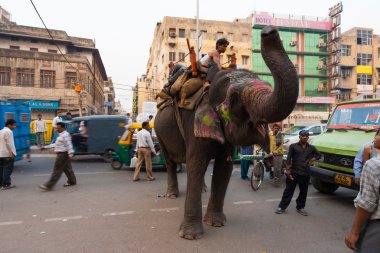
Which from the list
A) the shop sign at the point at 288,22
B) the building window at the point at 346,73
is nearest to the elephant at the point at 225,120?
the shop sign at the point at 288,22

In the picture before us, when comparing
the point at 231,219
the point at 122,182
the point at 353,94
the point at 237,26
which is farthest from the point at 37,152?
the point at 353,94

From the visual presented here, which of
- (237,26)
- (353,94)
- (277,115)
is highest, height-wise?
(237,26)

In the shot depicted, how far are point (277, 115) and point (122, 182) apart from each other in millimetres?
6599

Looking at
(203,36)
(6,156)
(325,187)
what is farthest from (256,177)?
(203,36)

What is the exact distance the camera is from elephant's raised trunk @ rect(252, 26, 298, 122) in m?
2.50

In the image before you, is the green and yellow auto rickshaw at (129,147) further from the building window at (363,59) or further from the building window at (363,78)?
the building window at (363,59)

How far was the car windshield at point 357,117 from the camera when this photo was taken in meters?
6.24

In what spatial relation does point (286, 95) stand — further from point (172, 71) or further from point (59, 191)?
point (59, 191)

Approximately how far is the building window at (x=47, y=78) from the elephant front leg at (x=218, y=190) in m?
27.2

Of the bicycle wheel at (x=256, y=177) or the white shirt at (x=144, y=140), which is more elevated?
the white shirt at (x=144, y=140)

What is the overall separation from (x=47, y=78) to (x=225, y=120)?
2828 centimetres

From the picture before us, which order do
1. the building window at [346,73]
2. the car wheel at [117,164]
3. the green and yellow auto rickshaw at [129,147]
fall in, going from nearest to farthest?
1. the green and yellow auto rickshaw at [129,147]
2. the car wheel at [117,164]
3. the building window at [346,73]

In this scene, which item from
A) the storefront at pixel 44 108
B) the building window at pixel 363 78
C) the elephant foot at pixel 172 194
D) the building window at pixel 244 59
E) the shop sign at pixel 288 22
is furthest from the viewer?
the building window at pixel 363 78

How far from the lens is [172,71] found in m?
5.84
